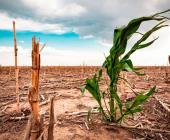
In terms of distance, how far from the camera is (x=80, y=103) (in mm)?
7012

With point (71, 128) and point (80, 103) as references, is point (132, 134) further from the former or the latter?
point (80, 103)

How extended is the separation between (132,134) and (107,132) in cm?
46

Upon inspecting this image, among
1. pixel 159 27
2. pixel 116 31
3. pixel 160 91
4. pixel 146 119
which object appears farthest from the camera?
pixel 160 91

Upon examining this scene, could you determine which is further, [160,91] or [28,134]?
[160,91]

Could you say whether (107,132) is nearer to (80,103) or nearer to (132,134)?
(132,134)

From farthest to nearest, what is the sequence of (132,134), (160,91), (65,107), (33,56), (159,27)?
(160,91), (65,107), (132,134), (159,27), (33,56)

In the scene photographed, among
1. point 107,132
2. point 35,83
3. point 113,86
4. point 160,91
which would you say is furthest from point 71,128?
point 160,91

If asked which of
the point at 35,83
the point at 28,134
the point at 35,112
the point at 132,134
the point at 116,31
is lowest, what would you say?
the point at 132,134

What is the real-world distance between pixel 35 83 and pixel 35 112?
0.32m

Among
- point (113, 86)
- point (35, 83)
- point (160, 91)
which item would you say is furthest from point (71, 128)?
point (160, 91)

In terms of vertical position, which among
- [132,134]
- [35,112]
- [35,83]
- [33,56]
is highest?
[33,56]

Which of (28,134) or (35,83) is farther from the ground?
(35,83)

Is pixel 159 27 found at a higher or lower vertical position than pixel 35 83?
higher

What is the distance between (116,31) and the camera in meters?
4.37
